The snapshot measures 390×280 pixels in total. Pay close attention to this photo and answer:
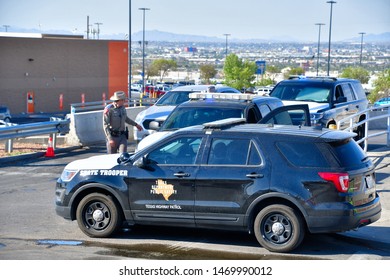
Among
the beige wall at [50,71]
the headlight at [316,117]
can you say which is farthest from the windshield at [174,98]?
the beige wall at [50,71]

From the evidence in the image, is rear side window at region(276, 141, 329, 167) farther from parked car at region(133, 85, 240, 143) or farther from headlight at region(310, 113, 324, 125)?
headlight at region(310, 113, 324, 125)

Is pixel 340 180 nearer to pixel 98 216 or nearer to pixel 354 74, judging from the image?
pixel 98 216

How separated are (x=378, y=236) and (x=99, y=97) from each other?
171 feet

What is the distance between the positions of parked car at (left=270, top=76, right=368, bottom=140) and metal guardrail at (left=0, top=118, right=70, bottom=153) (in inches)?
241

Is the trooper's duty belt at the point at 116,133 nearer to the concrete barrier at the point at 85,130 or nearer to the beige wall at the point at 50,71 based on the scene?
the concrete barrier at the point at 85,130

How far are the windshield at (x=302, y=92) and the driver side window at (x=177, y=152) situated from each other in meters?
10.5

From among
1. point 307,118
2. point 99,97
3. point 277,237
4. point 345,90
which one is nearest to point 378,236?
point 277,237

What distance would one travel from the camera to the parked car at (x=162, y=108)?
58.4 feet

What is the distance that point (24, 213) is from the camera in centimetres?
1116

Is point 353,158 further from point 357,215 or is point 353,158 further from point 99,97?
point 99,97

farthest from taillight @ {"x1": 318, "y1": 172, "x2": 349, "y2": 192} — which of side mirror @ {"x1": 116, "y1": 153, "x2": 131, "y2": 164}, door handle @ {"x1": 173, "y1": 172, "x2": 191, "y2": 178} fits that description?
side mirror @ {"x1": 116, "y1": 153, "x2": 131, "y2": 164}

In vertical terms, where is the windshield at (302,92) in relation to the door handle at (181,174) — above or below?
above

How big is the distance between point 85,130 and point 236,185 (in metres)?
12.9

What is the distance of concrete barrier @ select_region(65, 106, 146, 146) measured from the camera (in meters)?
20.6
